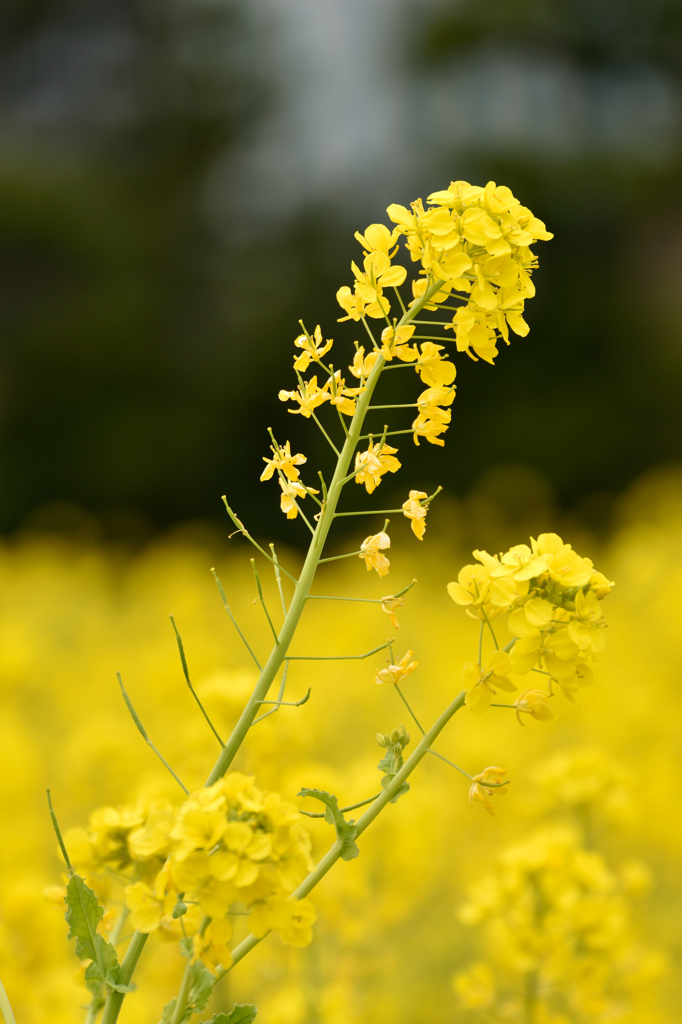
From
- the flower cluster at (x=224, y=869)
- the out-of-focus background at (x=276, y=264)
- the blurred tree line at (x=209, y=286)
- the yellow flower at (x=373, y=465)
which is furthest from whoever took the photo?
the blurred tree line at (x=209, y=286)

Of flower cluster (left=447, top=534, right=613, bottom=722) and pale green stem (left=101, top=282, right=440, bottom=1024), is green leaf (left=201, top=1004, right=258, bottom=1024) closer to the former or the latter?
pale green stem (left=101, top=282, right=440, bottom=1024)

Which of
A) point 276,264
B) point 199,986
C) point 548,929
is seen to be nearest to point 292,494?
point 199,986

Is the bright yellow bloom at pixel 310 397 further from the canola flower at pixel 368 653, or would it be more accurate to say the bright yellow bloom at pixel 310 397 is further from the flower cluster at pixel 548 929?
the flower cluster at pixel 548 929

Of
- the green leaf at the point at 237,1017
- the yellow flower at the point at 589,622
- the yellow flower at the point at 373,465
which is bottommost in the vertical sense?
the green leaf at the point at 237,1017

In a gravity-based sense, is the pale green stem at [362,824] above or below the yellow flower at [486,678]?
below

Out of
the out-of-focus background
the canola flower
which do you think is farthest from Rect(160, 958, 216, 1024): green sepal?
the out-of-focus background

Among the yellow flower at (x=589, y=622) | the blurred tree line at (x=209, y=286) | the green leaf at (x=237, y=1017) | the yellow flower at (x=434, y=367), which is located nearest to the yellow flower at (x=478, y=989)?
the green leaf at (x=237, y=1017)
